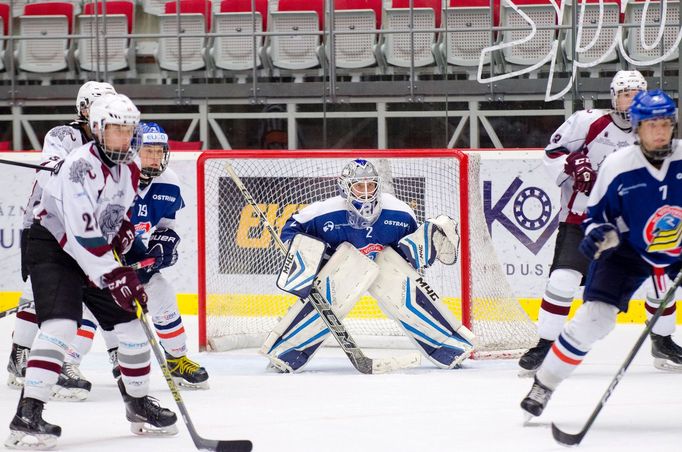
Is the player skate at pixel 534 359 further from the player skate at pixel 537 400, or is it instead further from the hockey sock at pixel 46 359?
the hockey sock at pixel 46 359

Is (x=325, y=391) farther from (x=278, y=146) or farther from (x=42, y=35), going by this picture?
(x=42, y=35)

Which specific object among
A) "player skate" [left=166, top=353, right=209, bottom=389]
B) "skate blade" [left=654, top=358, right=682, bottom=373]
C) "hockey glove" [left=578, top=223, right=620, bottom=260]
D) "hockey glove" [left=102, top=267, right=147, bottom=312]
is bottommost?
"skate blade" [left=654, top=358, right=682, bottom=373]

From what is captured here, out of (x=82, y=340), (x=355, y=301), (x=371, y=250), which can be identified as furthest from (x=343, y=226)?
(x=82, y=340)

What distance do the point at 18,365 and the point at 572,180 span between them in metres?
2.14

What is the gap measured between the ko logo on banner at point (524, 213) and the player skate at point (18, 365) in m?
2.56

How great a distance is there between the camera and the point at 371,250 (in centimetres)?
489

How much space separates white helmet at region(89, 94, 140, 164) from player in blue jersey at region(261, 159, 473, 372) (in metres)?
1.54

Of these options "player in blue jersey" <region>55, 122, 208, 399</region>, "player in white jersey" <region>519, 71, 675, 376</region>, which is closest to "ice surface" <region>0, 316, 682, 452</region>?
"player in blue jersey" <region>55, 122, 208, 399</region>

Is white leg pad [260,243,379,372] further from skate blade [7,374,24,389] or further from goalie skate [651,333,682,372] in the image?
goalie skate [651,333,682,372]

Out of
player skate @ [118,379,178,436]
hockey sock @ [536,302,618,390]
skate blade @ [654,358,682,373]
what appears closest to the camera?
hockey sock @ [536,302,618,390]

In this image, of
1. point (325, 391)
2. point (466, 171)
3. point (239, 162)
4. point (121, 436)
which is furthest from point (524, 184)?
point (121, 436)

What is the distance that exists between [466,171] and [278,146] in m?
1.84

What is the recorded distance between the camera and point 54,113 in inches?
288

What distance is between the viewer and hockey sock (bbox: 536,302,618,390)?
3256 mm
